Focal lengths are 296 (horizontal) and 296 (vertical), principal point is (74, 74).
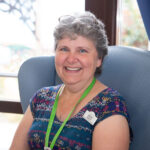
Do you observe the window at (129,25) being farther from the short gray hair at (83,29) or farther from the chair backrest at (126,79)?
the short gray hair at (83,29)

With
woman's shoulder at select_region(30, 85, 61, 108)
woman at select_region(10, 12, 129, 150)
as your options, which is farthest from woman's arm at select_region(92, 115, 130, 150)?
woman's shoulder at select_region(30, 85, 61, 108)

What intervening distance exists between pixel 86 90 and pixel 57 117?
0.65ft

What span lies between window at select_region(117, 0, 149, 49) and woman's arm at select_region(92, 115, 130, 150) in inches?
43.4

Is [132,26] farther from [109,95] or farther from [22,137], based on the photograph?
[22,137]

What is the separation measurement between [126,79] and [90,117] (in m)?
0.30

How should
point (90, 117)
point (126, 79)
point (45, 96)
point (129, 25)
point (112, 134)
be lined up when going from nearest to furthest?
1. point (112, 134)
2. point (90, 117)
3. point (126, 79)
4. point (45, 96)
5. point (129, 25)

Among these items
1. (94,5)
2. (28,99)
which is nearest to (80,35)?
(28,99)

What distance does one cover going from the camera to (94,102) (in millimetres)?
1396

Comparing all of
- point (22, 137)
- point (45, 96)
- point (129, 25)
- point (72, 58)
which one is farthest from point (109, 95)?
point (129, 25)

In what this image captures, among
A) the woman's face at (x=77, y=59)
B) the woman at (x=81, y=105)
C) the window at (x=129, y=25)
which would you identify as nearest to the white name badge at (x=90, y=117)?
the woman at (x=81, y=105)

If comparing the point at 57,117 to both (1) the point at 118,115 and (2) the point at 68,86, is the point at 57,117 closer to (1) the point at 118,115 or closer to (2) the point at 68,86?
(2) the point at 68,86

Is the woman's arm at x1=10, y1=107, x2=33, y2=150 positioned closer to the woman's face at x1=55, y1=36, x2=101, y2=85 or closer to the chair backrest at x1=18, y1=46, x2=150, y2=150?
the chair backrest at x1=18, y1=46, x2=150, y2=150

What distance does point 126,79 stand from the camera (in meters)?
1.50

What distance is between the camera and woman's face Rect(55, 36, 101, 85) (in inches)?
54.9
